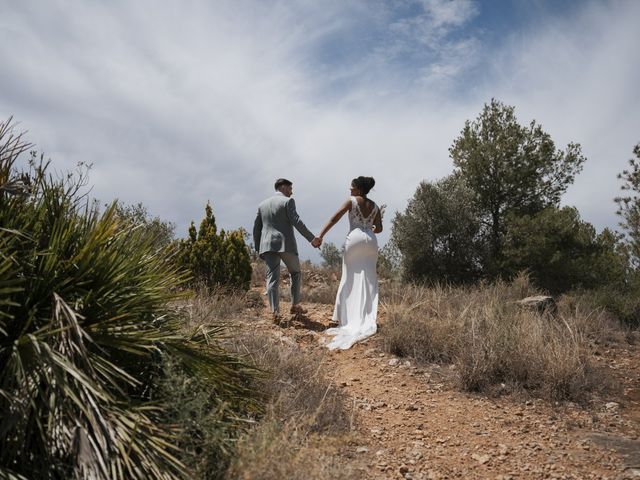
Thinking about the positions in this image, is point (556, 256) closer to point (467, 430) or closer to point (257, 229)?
point (257, 229)

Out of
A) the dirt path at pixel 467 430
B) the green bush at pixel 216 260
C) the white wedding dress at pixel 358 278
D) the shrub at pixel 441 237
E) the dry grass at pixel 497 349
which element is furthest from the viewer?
the shrub at pixel 441 237

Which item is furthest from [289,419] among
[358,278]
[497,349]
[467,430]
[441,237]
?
[441,237]

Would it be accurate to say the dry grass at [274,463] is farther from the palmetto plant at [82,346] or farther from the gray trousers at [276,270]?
the gray trousers at [276,270]

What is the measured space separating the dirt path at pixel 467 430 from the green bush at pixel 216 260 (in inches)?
161

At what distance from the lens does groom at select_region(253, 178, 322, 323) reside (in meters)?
7.94

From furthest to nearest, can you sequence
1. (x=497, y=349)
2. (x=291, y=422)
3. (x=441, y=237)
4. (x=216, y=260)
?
(x=441, y=237), (x=216, y=260), (x=497, y=349), (x=291, y=422)

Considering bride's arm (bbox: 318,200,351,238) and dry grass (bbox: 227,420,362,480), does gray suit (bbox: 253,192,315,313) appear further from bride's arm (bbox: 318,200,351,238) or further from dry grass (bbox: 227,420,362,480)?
dry grass (bbox: 227,420,362,480)

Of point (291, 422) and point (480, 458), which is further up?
point (291, 422)

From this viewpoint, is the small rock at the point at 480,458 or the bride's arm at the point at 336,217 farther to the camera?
the bride's arm at the point at 336,217

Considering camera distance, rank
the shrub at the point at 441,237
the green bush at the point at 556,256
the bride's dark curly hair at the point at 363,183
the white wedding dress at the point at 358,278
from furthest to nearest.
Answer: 1. the shrub at the point at 441,237
2. the green bush at the point at 556,256
3. the bride's dark curly hair at the point at 363,183
4. the white wedding dress at the point at 358,278

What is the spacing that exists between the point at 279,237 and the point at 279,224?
0.21 m

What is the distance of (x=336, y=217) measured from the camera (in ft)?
26.8

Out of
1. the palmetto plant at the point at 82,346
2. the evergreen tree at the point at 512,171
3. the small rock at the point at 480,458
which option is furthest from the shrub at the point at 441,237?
the palmetto plant at the point at 82,346

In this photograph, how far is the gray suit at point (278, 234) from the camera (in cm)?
793
